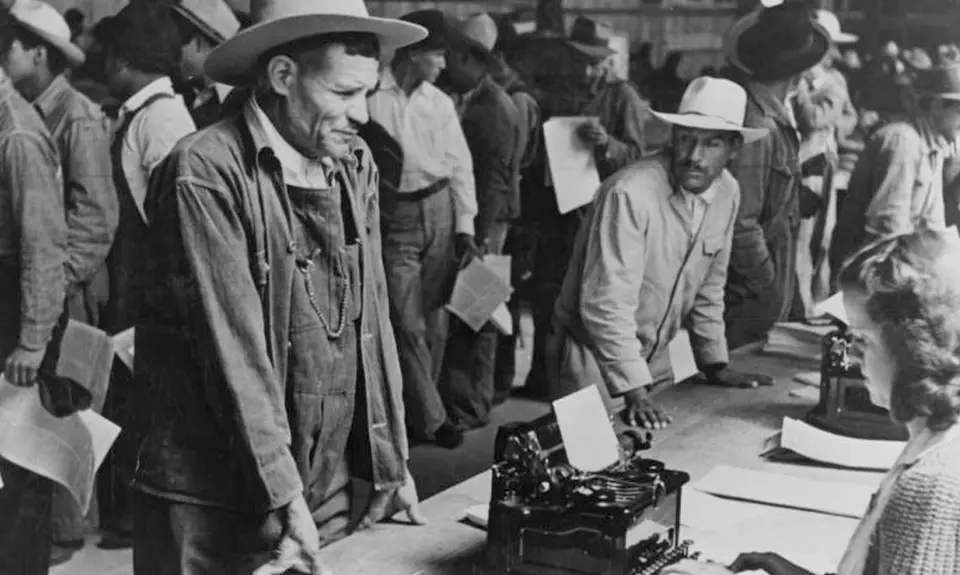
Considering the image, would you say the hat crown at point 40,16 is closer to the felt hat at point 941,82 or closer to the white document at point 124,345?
the white document at point 124,345

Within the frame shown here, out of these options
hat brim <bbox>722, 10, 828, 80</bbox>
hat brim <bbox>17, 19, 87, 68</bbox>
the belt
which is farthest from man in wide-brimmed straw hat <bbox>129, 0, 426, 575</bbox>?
hat brim <bbox>722, 10, 828, 80</bbox>

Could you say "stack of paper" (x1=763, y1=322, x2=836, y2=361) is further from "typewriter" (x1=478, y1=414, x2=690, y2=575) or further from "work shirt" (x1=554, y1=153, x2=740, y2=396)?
"typewriter" (x1=478, y1=414, x2=690, y2=575)

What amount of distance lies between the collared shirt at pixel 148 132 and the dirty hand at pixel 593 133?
152 cm

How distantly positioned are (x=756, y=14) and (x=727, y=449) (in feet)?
4.54

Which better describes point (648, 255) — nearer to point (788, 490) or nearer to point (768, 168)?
→ point (768, 168)

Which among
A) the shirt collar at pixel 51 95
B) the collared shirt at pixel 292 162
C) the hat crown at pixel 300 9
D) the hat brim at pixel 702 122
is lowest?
the hat brim at pixel 702 122

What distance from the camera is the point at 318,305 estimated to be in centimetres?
214

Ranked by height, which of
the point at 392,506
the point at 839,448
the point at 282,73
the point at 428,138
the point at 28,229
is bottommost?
the point at 839,448

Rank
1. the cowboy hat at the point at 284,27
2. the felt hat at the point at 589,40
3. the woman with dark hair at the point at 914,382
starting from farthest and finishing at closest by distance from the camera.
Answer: the felt hat at the point at 589,40 → the cowboy hat at the point at 284,27 → the woman with dark hair at the point at 914,382

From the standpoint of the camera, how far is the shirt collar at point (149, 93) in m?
2.44

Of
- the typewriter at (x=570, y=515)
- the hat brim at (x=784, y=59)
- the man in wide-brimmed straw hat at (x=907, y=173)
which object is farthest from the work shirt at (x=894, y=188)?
the typewriter at (x=570, y=515)

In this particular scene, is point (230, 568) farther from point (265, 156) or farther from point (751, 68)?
point (751, 68)

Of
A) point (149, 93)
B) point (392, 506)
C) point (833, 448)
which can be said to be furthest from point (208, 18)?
point (833, 448)

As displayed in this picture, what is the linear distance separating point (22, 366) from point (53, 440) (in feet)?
0.51
